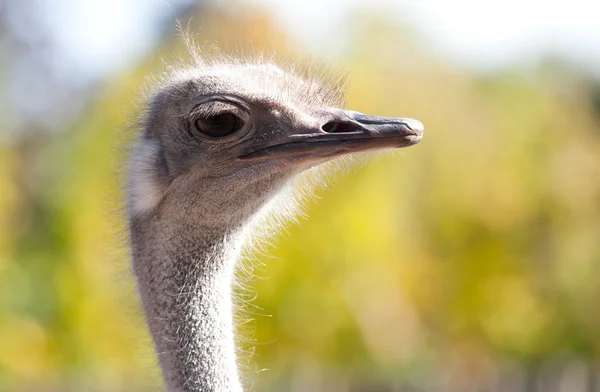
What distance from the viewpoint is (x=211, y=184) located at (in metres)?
2.83

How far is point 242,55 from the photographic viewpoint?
329cm

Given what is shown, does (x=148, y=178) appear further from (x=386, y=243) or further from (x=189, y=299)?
(x=386, y=243)

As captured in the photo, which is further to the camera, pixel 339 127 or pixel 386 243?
pixel 386 243

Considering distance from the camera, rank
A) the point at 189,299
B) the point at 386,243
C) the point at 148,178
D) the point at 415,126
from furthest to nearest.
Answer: the point at 386,243, the point at 148,178, the point at 189,299, the point at 415,126

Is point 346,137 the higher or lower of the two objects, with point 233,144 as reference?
lower

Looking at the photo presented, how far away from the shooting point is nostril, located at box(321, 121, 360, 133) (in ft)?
8.99

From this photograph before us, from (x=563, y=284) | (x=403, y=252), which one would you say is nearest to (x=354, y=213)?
(x=403, y=252)

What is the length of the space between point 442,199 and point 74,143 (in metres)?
6.35

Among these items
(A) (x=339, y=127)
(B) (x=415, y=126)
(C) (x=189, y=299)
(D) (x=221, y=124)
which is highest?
(D) (x=221, y=124)

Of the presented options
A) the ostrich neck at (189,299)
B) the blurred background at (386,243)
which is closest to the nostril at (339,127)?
the ostrich neck at (189,299)

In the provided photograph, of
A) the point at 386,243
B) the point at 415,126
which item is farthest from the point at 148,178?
the point at 386,243

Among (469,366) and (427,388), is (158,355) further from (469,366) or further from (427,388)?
(469,366)

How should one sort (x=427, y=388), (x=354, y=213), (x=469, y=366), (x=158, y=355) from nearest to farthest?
(x=158, y=355)
(x=427, y=388)
(x=354, y=213)
(x=469, y=366)

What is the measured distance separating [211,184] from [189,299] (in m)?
0.35
